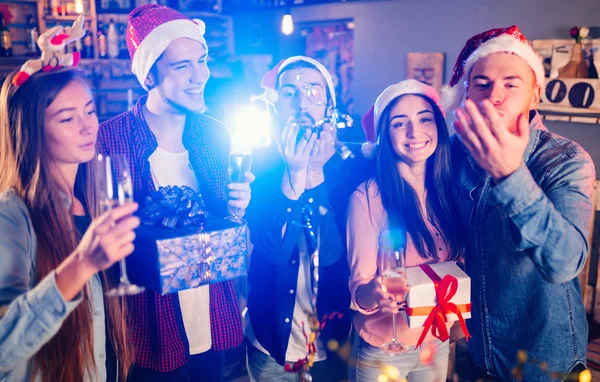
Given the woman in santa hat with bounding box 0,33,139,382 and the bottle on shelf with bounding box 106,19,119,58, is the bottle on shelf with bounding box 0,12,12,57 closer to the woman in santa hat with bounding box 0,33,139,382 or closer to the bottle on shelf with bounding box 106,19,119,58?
the bottle on shelf with bounding box 106,19,119,58

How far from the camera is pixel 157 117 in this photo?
6.56 ft

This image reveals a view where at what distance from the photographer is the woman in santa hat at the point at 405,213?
1.78 metres

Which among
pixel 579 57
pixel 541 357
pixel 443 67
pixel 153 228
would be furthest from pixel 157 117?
pixel 443 67

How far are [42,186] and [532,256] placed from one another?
1.35 metres

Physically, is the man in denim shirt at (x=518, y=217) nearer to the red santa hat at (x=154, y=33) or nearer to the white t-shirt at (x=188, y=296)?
the white t-shirt at (x=188, y=296)

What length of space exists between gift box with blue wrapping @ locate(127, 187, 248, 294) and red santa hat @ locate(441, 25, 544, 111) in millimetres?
946

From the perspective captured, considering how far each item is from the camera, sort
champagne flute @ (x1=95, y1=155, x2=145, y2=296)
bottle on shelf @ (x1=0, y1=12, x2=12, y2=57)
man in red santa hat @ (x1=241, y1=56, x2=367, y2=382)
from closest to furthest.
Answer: champagne flute @ (x1=95, y1=155, x2=145, y2=296) → man in red santa hat @ (x1=241, y1=56, x2=367, y2=382) → bottle on shelf @ (x1=0, y1=12, x2=12, y2=57)

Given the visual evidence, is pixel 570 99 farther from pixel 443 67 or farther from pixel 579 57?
pixel 443 67

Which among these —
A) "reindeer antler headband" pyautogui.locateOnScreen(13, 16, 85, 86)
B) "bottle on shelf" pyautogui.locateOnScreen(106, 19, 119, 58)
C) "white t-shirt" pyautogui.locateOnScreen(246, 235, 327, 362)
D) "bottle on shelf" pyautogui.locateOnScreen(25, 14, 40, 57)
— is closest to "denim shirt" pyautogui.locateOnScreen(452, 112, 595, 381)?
"white t-shirt" pyautogui.locateOnScreen(246, 235, 327, 362)

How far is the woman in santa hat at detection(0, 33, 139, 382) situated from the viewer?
1.22 m

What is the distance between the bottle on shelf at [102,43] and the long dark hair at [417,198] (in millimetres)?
4681

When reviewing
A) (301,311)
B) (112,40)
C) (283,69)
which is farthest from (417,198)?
(112,40)

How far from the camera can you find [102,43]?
568 centimetres

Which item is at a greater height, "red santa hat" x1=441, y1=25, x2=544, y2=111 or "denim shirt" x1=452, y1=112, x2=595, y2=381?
"red santa hat" x1=441, y1=25, x2=544, y2=111
